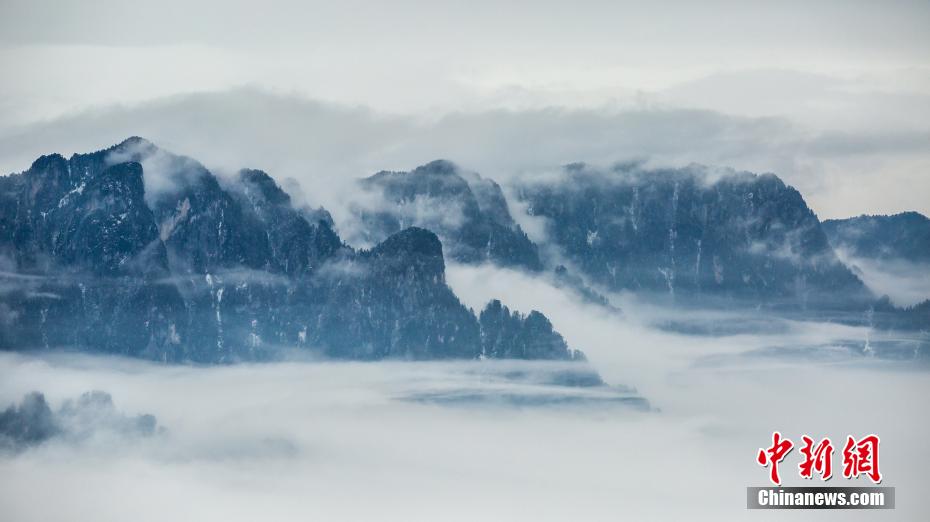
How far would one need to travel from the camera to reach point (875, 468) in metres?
193

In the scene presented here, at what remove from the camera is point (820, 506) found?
632 feet

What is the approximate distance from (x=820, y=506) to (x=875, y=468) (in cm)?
586
